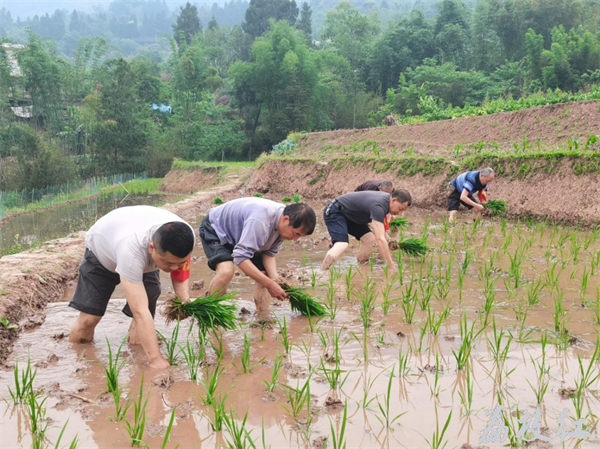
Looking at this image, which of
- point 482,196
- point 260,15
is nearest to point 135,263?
point 482,196

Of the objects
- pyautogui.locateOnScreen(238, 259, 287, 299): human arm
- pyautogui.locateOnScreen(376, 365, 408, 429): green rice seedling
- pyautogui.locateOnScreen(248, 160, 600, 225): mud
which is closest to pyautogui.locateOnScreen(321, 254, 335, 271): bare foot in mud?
pyautogui.locateOnScreen(238, 259, 287, 299): human arm

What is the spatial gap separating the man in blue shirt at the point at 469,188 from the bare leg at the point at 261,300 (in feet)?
15.3

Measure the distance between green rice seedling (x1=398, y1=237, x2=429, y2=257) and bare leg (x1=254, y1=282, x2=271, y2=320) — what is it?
2093 millimetres

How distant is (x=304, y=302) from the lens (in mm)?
4363

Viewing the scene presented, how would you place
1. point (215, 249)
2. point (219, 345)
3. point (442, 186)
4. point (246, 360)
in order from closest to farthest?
point (246, 360) < point (219, 345) < point (215, 249) < point (442, 186)

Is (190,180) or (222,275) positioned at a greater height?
(222,275)

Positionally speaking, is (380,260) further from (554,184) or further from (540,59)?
(540,59)

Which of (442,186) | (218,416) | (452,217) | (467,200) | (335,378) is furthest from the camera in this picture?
(442,186)

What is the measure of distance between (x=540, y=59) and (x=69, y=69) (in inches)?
1070

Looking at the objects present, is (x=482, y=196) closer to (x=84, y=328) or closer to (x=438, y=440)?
(x=84, y=328)

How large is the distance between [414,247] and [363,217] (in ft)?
2.39

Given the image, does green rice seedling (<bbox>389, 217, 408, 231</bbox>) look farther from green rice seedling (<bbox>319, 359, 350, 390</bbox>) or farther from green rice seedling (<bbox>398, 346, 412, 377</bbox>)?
green rice seedling (<bbox>319, 359, 350, 390</bbox>)

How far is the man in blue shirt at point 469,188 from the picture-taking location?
8.37 metres

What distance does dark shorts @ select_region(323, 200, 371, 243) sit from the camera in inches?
235
